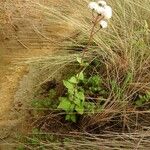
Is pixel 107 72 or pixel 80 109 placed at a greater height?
pixel 107 72

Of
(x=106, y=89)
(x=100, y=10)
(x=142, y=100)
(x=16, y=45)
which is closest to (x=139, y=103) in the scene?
(x=142, y=100)

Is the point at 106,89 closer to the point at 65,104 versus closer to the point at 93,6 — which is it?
the point at 65,104

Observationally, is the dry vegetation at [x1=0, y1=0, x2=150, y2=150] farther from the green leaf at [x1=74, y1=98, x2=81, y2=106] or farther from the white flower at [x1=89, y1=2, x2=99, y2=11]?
the white flower at [x1=89, y1=2, x2=99, y2=11]

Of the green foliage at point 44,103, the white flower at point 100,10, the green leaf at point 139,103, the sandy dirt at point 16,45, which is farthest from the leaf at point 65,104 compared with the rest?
the white flower at point 100,10

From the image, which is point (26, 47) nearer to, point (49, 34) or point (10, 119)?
point (49, 34)

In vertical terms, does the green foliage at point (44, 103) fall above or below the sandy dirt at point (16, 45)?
below

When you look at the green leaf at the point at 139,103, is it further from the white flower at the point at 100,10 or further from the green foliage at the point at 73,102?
the white flower at the point at 100,10

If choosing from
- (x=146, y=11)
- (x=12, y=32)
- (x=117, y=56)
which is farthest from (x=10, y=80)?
(x=146, y=11)

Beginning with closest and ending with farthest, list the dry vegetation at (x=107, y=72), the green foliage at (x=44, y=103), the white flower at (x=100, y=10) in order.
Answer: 1. the white flower at (x=100, y=10)
2. the dry vegetation at (x=107, y=72)
3. the green foliage at (x=44, y=103)

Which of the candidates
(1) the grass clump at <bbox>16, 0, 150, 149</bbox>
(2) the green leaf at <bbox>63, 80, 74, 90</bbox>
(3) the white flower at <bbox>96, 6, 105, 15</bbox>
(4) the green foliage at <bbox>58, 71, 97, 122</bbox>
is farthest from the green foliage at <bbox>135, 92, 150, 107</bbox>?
(3) the white flower at <bbox>96, 6, 105, 15</bbox>
